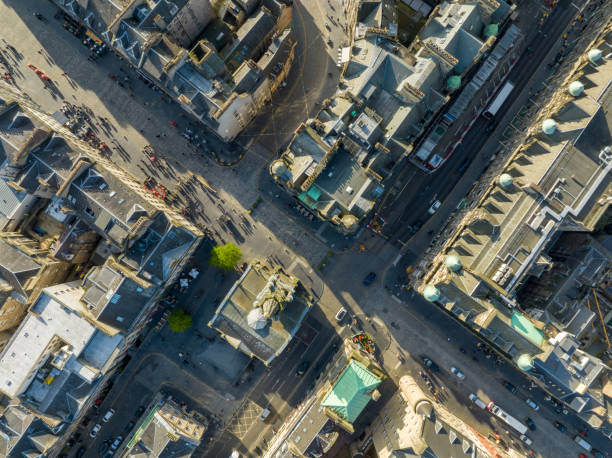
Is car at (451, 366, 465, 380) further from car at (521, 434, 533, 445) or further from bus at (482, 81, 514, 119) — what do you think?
bus at (482, 81, 514, 119)

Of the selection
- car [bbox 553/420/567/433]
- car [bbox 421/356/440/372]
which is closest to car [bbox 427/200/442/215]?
car [bbox 421/356/440/372]

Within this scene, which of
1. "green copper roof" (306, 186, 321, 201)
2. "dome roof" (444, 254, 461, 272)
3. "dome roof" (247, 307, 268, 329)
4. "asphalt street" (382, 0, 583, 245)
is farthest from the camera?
"asphalt street" (382, 0, 583, 245)

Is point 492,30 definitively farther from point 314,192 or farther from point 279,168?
point 279,168

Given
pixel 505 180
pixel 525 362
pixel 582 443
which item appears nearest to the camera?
pixel 525 362

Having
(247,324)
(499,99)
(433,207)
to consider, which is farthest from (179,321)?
(499,99)

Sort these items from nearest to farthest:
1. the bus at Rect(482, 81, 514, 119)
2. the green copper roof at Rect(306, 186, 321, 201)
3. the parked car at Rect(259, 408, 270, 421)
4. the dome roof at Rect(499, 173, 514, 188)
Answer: the dome roof at Rect(499, 173, 514, 188), the green copper roof at Rect(306, 186, 321, 201), the bus at Rect(482, 81, 514, 119), the parked car at Rect(259, 408, 270, 421)

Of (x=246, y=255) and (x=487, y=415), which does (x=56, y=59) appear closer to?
(x=246, y=255)
